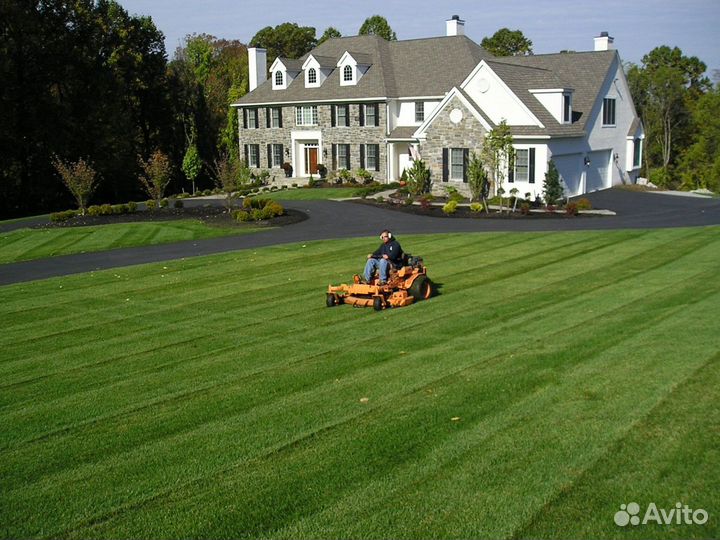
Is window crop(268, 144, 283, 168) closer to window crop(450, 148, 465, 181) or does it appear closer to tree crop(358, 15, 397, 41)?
window crop(450, 148, 465, 181)

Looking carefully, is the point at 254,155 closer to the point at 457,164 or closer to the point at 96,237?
the point at 457,164

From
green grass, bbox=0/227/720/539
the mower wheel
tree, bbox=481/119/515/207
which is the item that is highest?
tree, bbox=481/119/515/207

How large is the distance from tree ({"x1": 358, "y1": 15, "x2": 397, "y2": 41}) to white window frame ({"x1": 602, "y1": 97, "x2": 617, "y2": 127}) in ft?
134

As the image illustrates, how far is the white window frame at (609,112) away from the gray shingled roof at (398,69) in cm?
895

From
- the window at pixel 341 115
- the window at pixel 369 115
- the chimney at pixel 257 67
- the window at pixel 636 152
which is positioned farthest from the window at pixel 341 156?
the window at pixel 636 152

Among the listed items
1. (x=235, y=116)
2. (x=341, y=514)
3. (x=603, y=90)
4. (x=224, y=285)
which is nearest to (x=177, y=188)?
(x=235, y=116)

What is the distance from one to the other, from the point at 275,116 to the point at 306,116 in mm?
3185

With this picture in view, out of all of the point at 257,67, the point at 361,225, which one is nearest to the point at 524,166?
the point at 361,225

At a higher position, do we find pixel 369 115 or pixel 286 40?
pixel 286 40

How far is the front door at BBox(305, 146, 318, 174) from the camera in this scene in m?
56.4

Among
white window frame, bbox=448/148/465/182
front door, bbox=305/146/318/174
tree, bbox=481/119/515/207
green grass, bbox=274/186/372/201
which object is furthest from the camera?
front door, bbox=305/146/318/174

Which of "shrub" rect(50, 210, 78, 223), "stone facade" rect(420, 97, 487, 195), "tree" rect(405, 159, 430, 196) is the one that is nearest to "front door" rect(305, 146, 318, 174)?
"stone facade" rect(420, 97, 487, 195)

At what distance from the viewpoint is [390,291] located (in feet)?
55.1

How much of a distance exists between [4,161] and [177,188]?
15.6 m
